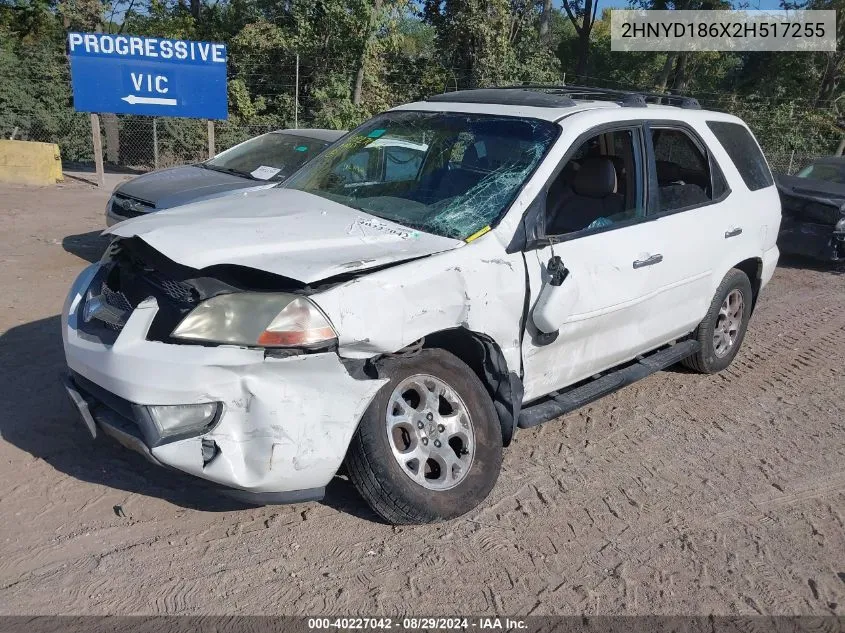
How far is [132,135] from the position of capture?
1798cm

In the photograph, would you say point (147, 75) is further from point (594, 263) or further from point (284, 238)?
point (594, 263)

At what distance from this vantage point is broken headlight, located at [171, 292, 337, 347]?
293 centimetres

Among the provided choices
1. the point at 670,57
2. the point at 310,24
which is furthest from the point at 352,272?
the point at 670,57

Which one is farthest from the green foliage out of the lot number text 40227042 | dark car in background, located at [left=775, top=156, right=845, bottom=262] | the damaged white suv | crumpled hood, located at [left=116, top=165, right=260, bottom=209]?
the lot number text 40227042

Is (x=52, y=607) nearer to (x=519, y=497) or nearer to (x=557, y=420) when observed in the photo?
(x=519, y=497)

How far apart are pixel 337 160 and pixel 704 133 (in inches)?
98.6

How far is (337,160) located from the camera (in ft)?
15.4

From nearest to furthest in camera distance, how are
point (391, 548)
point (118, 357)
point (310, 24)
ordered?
point (118, 357)
point (391, 548)
point (310, 24)

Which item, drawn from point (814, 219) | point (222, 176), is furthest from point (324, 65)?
point (814, 219)

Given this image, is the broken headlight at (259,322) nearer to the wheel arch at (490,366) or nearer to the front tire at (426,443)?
the front tire at (426,443)

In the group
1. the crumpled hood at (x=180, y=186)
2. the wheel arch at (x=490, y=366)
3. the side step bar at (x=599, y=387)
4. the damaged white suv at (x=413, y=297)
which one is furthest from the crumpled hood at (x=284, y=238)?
the crumpled hood at (x=180, y=186)

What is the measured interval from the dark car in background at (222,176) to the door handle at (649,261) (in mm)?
3743

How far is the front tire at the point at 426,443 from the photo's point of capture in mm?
3186

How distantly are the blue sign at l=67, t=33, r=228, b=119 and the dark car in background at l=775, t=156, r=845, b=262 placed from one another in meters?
9.88
